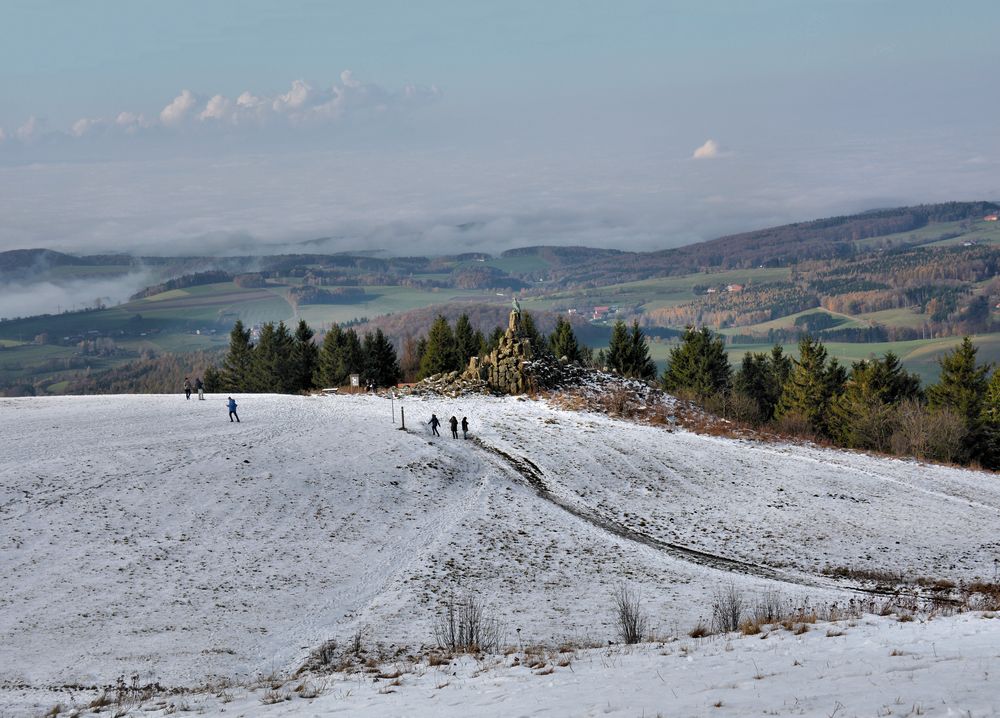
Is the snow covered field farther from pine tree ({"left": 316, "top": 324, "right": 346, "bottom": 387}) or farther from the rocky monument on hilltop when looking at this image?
pine tree ({"left": 316, "top": 324, "right": 346, "bottom": 387})

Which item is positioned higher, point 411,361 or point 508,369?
point 508,369

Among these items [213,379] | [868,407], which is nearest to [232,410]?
[868,407]

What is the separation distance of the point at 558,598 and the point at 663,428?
32.9 metres

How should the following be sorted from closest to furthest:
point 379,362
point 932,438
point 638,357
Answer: point 932,438 → point 379,362 → point 638,357

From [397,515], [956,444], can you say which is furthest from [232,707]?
[956,444]

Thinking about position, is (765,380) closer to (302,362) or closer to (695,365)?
(695,365)

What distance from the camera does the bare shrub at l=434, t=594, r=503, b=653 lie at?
Answer: 2011 centimetres

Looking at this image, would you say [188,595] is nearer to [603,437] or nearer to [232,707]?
[232,707]

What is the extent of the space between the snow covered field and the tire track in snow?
0.61ft

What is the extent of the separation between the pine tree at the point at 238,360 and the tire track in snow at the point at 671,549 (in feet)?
231

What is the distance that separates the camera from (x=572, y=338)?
106062 mm

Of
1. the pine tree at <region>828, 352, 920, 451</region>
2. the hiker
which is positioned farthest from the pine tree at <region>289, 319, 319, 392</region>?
the pine tree at <region>828, 352, 920, 451</region>

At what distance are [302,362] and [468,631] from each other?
262 feet

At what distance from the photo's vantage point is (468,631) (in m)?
21.1
